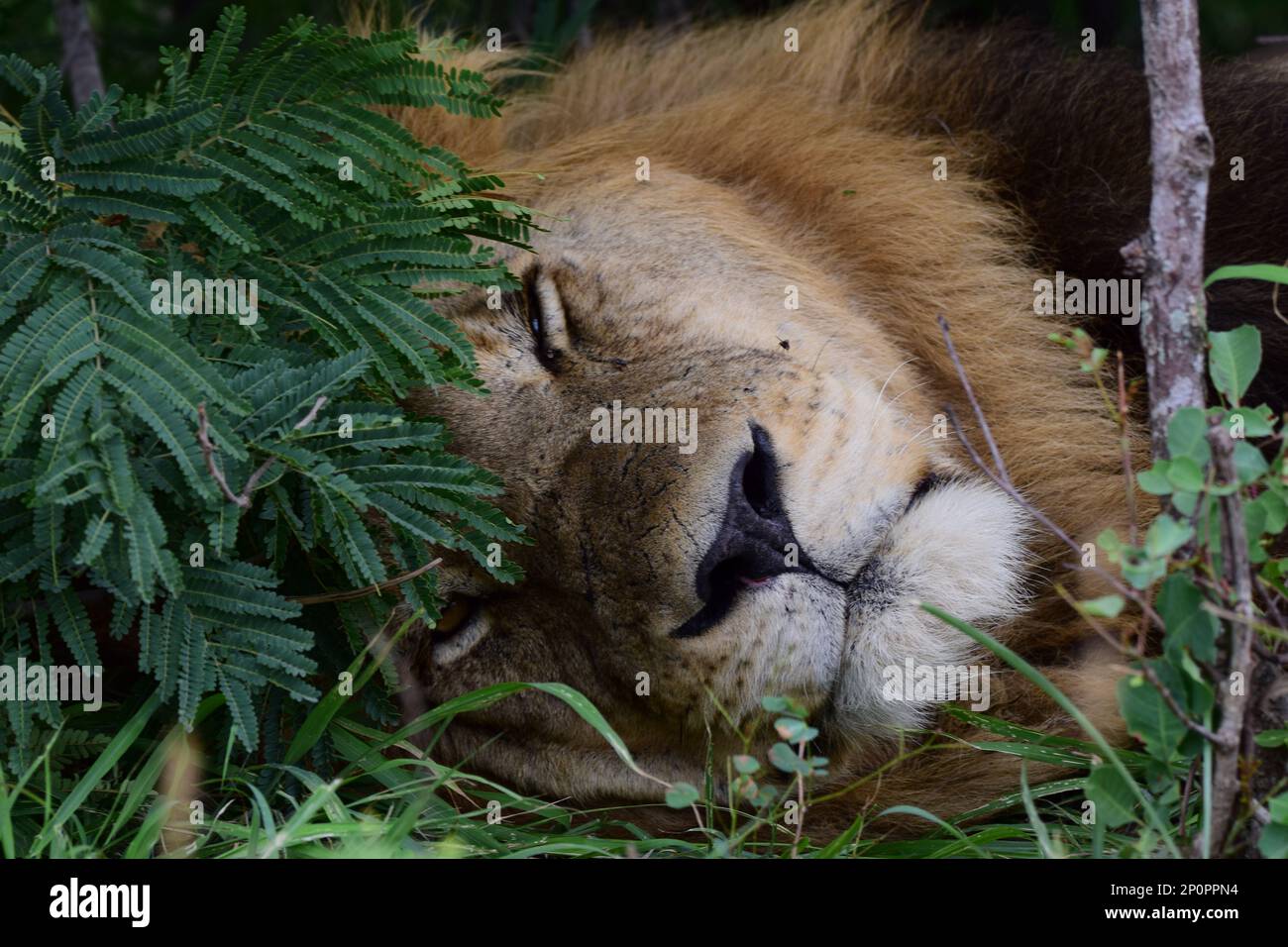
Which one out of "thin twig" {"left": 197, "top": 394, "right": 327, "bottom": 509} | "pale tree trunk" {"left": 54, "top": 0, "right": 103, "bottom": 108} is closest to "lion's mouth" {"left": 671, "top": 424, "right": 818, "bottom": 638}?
"thin twig" {"left": 197, "top": 394, "right": 327, "bottom": 509}

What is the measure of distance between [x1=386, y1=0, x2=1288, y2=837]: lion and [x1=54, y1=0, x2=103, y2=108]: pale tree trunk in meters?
1.81

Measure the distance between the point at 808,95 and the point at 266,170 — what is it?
1.74 metres

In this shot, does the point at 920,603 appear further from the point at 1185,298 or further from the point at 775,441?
the point at 1185,298

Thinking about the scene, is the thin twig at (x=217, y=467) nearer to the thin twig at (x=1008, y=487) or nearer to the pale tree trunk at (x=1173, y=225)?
the thin twig at (x=1008, y=487)

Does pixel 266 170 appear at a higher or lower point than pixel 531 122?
lower

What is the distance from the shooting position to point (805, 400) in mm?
2893

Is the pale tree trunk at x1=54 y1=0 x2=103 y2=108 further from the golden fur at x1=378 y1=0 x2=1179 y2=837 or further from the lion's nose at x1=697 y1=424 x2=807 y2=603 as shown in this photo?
the lion's nose at x1=697 y1=424 x2=807 y2=603

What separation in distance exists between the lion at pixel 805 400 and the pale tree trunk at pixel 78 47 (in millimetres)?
1806

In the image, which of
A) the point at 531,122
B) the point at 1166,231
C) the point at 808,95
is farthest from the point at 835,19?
the point at 1166,231

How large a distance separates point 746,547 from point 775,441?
25 centimetres

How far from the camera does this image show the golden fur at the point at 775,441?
2.76 meters

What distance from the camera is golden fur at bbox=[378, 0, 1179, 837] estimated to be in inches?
109

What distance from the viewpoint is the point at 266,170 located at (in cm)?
285

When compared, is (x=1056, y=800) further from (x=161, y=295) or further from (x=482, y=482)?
(x=161, y=295)
